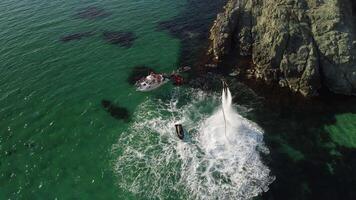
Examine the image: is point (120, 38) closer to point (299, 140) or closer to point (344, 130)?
point (299, 140)

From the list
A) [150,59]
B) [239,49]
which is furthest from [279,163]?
[150,59]

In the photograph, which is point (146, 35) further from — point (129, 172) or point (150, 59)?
point (129, 172)

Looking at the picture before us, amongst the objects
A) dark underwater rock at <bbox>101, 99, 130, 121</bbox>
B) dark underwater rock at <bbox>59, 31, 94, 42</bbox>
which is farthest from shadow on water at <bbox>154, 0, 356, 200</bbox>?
dark underwater rock at <bbox>59, 31, 94, 42</bbox>

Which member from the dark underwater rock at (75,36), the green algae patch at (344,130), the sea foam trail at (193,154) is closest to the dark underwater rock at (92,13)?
the dark underwater rock at (75,36)

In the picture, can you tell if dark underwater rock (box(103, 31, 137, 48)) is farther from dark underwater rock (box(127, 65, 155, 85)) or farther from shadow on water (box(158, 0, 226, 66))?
dark underwater rock (box(127, 65, 155, 85))

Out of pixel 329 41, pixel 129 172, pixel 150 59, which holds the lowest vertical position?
pixel 129 172
